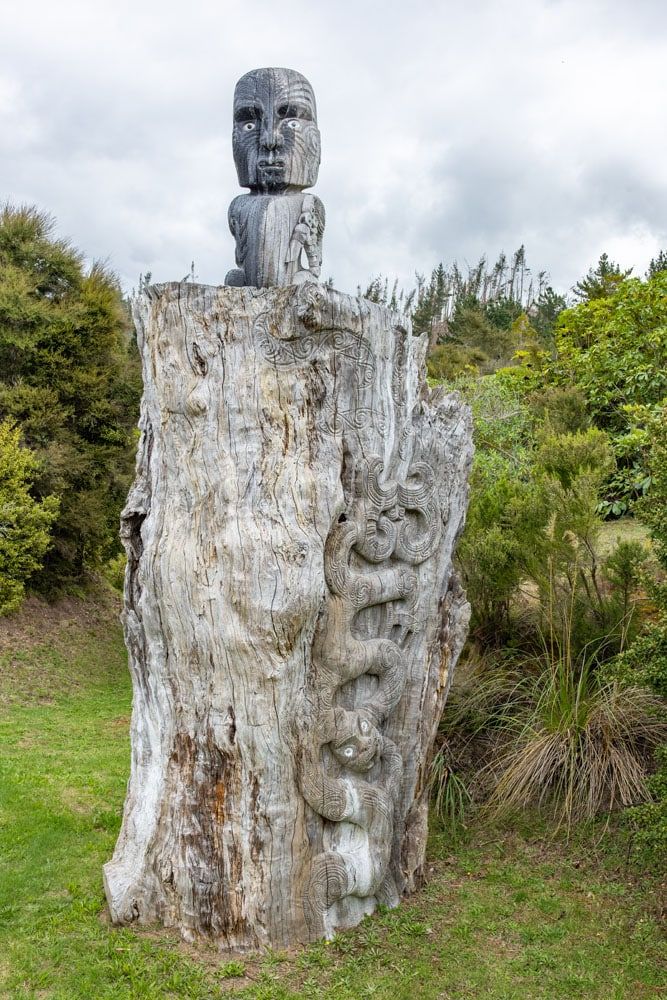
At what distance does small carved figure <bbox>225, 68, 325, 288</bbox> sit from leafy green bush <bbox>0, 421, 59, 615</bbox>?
6.74 meters

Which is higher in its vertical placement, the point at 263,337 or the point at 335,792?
the point at 263,337

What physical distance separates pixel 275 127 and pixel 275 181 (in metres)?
0.29

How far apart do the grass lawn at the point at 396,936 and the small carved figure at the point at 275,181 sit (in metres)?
3.50

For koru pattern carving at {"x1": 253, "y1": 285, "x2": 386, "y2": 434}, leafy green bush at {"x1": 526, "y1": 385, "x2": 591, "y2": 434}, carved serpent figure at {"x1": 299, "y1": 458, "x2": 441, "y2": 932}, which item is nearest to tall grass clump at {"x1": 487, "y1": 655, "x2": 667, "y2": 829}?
carved serpent figure at {"x1": 299, "y1": 458, "x2": 441, "y2": 932}

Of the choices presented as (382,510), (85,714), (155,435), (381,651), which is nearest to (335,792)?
(381,651)

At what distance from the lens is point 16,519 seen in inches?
414

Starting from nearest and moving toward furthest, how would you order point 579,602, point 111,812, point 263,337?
1. point 263,337
2. point 111,812
3. point 579,602

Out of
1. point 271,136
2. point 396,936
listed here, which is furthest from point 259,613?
point 271,136

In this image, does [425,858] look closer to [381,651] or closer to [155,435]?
[381,651]

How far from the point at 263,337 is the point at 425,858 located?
318 centimetres

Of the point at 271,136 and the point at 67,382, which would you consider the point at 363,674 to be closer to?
the point at 271,136

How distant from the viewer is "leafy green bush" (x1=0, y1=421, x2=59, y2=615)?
1041cm

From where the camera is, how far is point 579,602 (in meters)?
6.25

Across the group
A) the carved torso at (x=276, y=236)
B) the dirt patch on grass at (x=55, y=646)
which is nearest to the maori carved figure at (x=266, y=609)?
the carved torso at (x=276, y=236)
